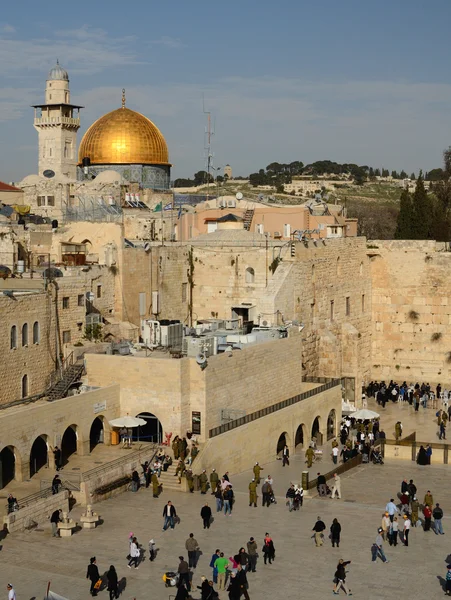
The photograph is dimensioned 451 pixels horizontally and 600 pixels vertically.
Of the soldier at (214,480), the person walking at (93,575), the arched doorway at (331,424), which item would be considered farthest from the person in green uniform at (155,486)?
the arched doorway at (331,424)

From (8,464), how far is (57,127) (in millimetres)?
31959

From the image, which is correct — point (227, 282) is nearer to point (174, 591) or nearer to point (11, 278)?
point (11, 278)

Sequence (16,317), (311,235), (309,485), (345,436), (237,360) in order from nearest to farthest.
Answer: (309,485) < (16,317) < (237,360) < (345,436) < (311,235)

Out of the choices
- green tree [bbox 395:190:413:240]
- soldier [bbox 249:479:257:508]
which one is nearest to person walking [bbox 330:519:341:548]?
soldier [bbox 249:479:257:508]

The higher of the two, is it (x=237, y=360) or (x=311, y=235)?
(x=311, y=235)

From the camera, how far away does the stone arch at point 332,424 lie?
3212 cm

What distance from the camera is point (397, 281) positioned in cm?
4059

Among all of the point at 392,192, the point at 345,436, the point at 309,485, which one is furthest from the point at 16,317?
the point at 392,192

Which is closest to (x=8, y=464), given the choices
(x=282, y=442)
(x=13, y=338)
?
(x=13, y=338)

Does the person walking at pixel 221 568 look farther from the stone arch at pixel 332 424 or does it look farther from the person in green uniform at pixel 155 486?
the stone arch at pixel 332 424

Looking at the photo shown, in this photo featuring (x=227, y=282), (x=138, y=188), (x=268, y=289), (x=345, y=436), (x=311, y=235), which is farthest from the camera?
(x=138, y=188)

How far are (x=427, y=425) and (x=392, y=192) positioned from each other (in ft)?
239

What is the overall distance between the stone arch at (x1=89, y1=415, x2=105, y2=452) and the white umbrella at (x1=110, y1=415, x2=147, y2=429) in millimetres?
601

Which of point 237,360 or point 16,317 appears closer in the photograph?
point 16,317
